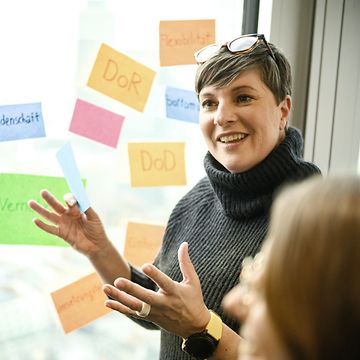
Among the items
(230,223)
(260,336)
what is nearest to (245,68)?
(230,223)

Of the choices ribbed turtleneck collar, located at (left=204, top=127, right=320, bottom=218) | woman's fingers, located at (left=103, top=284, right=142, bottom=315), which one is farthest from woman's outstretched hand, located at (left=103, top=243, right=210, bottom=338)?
ribbed turtleneck collar, located at (left=204, top=127, right=320, bottom=218)

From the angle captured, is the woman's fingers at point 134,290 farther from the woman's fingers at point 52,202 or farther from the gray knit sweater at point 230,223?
the woman's fingers at point 52,202

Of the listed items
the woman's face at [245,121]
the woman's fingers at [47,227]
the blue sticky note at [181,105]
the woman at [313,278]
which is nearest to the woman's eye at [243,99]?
the woman's face at [245,121]

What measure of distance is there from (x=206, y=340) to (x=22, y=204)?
51cm

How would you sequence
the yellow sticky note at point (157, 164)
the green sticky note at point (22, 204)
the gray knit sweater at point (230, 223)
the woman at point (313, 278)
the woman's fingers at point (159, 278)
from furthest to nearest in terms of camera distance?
1. the yellow sticky note at point (157, 164)
2. the green sticky note at point (22, 204)
3. the gray knit sweater at point (230, 223)
4. the woman's fingers at point (159, 278)
5. the woman at point (313, 278)

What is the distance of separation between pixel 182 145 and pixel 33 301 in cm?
48

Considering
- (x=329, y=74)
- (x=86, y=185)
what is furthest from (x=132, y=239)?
(x=329, y=74)

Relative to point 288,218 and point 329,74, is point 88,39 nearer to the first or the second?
point 329,74

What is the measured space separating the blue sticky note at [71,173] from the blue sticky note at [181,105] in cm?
29

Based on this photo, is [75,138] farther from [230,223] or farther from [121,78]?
[230,223]

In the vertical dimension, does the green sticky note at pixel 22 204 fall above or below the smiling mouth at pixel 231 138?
below

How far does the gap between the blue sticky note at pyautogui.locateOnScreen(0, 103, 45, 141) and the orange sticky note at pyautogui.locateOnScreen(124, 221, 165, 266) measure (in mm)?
300

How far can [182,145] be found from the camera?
1.30 m

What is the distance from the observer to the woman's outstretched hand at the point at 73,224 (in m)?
1.11
